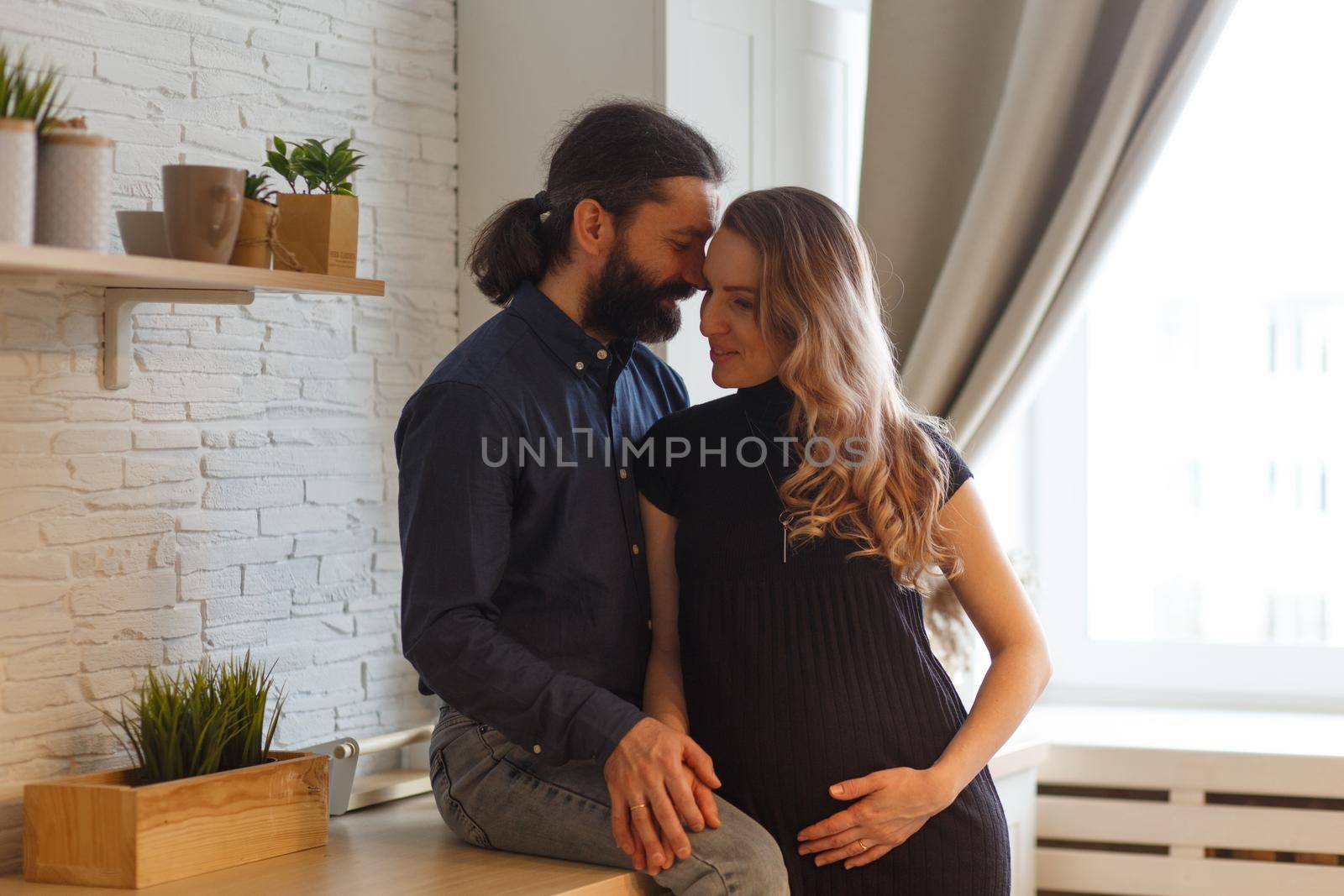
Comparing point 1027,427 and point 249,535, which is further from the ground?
point 1027,427

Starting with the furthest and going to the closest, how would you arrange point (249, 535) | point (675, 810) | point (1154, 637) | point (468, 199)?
point (1154, 637)
point (468, 199)
point (249, 535)
point (675, 810)

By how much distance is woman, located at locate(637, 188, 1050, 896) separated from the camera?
1646 millimetres

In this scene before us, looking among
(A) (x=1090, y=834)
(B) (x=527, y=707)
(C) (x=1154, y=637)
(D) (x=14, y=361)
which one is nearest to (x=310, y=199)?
(D) (x=14, y=361)

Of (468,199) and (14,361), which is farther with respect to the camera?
(468,199)

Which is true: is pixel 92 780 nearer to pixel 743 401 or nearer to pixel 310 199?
pixel 310 199

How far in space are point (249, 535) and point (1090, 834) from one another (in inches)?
62.8

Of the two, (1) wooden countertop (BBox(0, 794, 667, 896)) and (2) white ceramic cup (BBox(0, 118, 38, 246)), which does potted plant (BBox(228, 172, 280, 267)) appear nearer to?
(2) white ceramic cup (BBox(0, 118, 38, 246))

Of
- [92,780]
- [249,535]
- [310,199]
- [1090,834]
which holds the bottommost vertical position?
[1090,834]

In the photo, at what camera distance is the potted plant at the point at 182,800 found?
1612 millimetres

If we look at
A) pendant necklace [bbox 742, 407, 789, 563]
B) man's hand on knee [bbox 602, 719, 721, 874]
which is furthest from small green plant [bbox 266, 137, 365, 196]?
man's hand on knee [bbox 602, 719, 721, 874]

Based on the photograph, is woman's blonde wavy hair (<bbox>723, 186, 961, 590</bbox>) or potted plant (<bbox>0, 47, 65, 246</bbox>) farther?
woman's blonde wavy hair (<bbox>723, 186, 961, 590</bbox>)

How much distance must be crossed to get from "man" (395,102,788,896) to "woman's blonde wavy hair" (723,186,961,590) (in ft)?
0.61

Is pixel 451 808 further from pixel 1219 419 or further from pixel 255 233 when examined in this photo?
pixel 1219 419

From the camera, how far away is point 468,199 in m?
2.47
